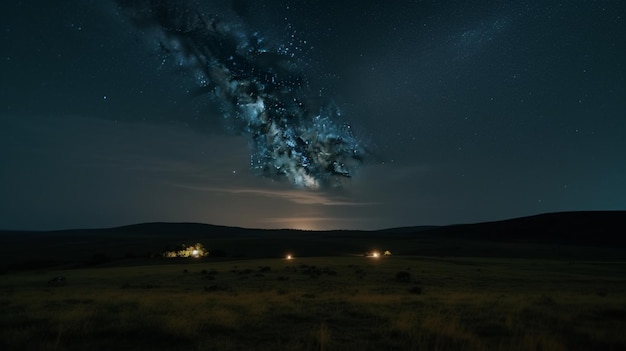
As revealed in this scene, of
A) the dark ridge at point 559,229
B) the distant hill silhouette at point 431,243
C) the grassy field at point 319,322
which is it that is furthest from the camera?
the dark ridge at point 559,229

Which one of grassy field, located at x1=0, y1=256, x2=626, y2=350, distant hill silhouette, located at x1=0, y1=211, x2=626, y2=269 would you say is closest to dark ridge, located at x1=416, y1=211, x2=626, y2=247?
Result: distant hill silhouette, located at x1=0, y1=211, x2=626, y2=269

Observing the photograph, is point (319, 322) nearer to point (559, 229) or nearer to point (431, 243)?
point (431, 243)

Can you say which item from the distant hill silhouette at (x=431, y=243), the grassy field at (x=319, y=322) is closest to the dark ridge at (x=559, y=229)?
the distant hill silhouette at (x=431, y=243)

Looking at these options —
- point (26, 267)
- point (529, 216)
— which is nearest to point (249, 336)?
point (26, 267)

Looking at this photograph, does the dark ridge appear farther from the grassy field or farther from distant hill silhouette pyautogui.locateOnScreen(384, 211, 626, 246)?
the grassy field

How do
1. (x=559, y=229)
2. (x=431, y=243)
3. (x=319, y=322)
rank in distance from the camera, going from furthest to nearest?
(x=559, y=229), (x=431, y=243), (x=319, y=322)

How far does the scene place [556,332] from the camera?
1456 centimetres

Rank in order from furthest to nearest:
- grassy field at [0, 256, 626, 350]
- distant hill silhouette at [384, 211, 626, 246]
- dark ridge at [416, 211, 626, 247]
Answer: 1. distant hill silhouette at [384, 211, 626, 246]
2. dark ridge at [416, 211, 626, 247]
3. grassy field at [0, 256, 626, 350]

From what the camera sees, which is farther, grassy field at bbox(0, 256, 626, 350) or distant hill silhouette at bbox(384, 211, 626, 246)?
distant hill silhouette at bbox(384, 211, 626, 246)

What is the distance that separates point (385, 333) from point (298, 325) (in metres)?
3.13

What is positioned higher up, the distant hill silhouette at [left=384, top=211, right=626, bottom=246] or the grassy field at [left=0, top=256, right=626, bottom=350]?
the distant hill silhouette at [left=384, top=211, right=626, bottom=246]

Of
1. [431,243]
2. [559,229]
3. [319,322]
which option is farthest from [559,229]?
[319,322]

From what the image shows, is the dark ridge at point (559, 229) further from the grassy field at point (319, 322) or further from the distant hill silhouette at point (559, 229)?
the grassy field at point (319, 322)

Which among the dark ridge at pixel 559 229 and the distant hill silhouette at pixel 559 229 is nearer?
the dark ridge at pixel 559 229
